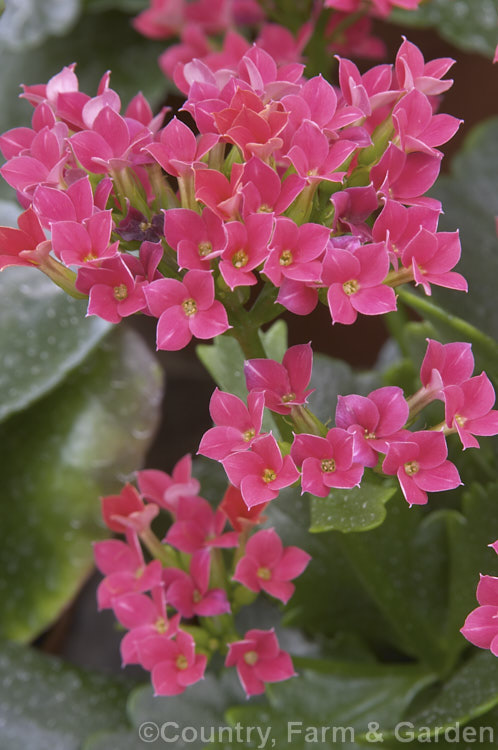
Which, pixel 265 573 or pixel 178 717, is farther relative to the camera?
pixel 178 717

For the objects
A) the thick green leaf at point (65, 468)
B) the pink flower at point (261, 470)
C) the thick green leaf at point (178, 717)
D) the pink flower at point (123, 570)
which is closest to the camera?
the pink flower at point (261, 470)

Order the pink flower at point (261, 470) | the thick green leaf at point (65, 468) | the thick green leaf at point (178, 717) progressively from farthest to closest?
the thick green leaf at point (65, 468) → the thick green leaf at point (178, 717) → the pink flower at point (261, 470)

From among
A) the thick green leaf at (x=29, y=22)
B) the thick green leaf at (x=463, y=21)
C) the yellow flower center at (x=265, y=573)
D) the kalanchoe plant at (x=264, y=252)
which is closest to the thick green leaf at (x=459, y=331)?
the kalanchoe plant at (x=264, y=252)

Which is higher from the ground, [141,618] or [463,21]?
[463,21]

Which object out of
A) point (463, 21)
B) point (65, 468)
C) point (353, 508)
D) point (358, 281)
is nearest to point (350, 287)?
point (358, 281)

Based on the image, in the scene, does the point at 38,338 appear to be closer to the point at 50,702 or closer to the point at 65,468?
the point at 65,468

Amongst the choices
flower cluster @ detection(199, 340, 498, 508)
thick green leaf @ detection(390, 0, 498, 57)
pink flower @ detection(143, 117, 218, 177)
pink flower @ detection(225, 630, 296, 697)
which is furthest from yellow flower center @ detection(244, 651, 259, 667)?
thick green leaf @ detection(390, 0, 498, 57)

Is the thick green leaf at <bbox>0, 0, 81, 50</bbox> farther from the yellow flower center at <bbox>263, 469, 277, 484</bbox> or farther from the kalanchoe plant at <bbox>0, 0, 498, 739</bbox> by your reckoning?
the yellow flower center at <bbox>263, 469, 277, 484</bbox>

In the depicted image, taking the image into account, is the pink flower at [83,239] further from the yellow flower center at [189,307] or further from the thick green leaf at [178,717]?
the thick green leaf at [178,717]
